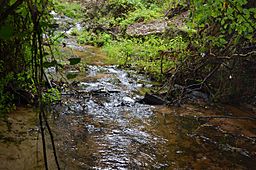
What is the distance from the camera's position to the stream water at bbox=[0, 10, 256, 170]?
3.97 meters

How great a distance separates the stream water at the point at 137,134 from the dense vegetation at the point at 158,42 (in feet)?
1.71

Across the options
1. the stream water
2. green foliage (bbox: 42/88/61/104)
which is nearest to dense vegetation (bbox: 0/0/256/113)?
green foliage (bbox: 42/88/61/104)

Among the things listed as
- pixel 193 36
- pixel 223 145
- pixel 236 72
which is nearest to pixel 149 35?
pixel 193 36

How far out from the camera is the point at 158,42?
10.1 metres

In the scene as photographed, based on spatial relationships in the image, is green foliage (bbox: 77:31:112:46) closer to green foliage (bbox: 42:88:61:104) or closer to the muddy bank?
green foliage (bbox: 42:88:61:104)

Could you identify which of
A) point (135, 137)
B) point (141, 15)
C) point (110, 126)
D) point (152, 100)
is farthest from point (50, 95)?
point (141, 15)

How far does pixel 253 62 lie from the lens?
639 centimetres

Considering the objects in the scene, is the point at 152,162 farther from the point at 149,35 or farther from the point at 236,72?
the point at 149,35

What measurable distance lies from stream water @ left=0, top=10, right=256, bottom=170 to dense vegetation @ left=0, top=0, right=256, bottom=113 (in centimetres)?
52

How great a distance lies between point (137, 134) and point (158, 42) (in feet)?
18.7

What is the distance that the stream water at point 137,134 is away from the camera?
3.97 meters

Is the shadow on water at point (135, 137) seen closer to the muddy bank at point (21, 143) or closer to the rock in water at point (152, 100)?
the rock in water at point (152, 100)

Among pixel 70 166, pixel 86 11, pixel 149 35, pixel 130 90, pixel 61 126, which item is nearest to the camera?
pixel 70 166

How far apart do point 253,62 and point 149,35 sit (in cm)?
504
